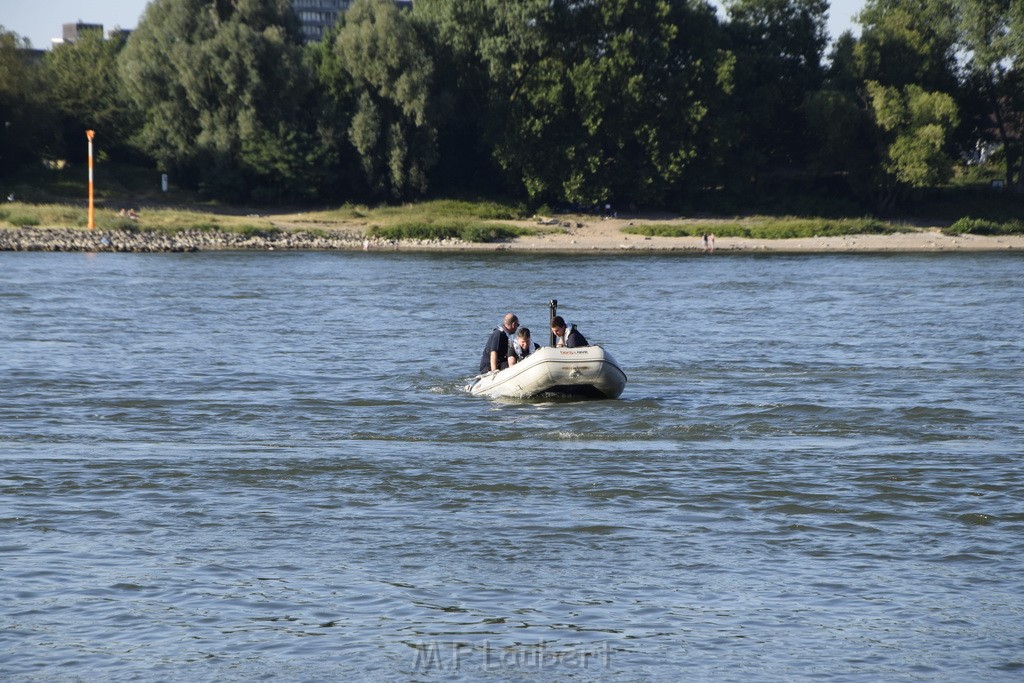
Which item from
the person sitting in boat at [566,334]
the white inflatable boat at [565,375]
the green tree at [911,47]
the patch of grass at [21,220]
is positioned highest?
the green tree at [911,47]

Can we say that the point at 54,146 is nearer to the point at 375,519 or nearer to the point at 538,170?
the point at 538,170

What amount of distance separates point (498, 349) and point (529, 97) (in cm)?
4915

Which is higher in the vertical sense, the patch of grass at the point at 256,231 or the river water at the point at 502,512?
the patch of grass at the point at 256,231

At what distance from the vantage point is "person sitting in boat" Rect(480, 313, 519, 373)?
66.2 feet

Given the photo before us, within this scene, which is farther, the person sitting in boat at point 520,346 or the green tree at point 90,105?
the green tree at point 90,105

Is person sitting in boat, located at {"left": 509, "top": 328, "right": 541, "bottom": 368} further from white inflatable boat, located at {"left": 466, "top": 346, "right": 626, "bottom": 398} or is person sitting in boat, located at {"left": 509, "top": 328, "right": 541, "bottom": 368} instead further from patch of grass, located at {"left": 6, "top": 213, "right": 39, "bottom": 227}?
patch of grass, located at {"left": 6, "top": 213, "right": 39, "bottom": 227}

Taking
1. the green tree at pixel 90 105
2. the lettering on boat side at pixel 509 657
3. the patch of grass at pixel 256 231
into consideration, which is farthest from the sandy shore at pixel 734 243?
the lettering on boat side at pixel 509 657

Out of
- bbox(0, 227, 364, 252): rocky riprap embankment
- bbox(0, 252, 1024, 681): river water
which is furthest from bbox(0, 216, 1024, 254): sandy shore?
bbox(0, 252, 1024, 681): river water

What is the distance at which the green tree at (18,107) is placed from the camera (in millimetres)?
63281

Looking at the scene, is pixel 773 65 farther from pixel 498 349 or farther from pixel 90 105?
pixel 498 349

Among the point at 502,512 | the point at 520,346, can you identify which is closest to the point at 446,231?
the point at 520,346

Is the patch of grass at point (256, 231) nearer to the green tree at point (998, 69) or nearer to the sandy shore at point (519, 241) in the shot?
the sandy shore at point (519, 241)

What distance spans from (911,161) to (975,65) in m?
9.41

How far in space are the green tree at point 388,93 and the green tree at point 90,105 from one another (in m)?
11.1
